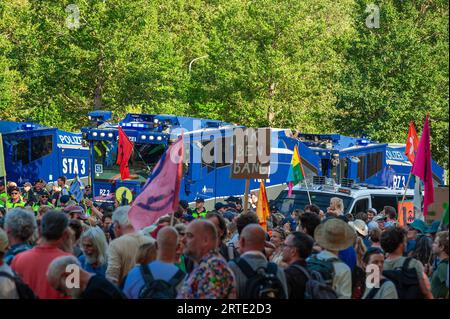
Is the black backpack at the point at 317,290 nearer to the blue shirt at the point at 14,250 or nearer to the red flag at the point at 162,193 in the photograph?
the blue shirt at the point at 14,250

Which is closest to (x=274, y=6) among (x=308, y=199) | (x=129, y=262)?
(x=308, y=199)

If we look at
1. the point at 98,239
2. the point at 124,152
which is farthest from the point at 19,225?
the point at 124,152

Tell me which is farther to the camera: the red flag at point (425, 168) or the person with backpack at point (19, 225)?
the red flag at point (425, 168)

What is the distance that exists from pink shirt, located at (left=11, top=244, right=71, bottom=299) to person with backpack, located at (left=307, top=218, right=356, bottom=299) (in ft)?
6.83

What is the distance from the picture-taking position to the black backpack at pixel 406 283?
9.71 meters

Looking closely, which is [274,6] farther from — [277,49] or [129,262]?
[129,262]

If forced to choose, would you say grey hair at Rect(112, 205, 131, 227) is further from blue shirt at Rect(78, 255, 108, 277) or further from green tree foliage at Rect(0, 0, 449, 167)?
green tree foliage at Rect(0, 0, 449, 167)

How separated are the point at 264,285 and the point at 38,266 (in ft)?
5.37

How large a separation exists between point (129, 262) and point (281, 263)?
4.19ft

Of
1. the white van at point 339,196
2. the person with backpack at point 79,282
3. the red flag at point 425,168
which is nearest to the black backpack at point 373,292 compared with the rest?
the person with backpack at point 79,282

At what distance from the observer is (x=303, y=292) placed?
375 inches

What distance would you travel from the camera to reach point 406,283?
385 inches

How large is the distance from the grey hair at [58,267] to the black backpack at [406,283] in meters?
2.59
